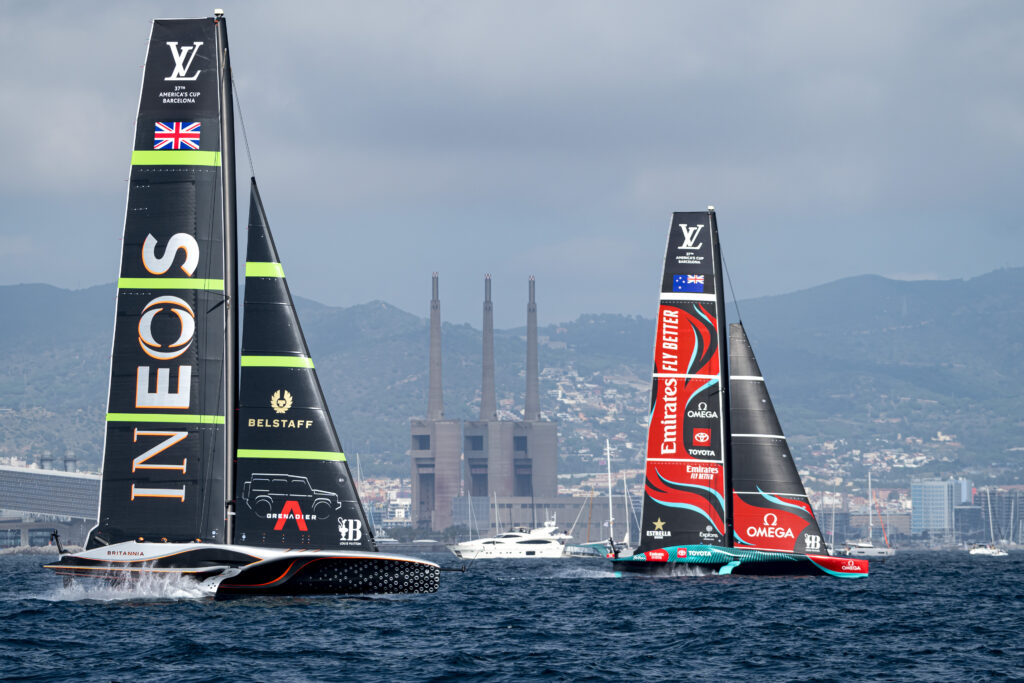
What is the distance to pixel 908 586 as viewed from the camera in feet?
172

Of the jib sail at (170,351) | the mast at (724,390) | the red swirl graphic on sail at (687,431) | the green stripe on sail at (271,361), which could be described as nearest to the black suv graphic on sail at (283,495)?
the jib sail at (170,351)

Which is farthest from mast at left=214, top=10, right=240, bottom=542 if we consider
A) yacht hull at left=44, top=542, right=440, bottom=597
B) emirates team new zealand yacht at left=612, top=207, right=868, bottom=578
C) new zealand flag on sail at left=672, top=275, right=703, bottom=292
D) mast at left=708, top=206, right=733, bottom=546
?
mast at left=708, top=206, right=733, bottom=546

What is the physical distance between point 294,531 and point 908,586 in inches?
1143

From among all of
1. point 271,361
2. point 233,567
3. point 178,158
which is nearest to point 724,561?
point 271,361

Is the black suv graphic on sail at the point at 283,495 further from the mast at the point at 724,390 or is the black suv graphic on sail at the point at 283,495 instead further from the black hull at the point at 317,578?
the mast at the point at 724,390

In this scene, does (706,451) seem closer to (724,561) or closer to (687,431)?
(687,431)

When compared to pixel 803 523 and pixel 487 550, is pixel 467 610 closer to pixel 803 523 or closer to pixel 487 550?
pixel 803 523

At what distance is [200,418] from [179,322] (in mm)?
1908

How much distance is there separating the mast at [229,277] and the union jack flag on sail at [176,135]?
0.54 metres

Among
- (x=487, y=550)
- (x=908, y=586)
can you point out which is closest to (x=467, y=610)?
(x=908, y=586)

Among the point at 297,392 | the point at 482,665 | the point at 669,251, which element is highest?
the point at 669,251

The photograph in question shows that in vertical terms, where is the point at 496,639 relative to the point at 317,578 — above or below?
below

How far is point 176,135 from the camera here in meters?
30.0

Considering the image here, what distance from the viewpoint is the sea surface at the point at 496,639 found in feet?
72.8
